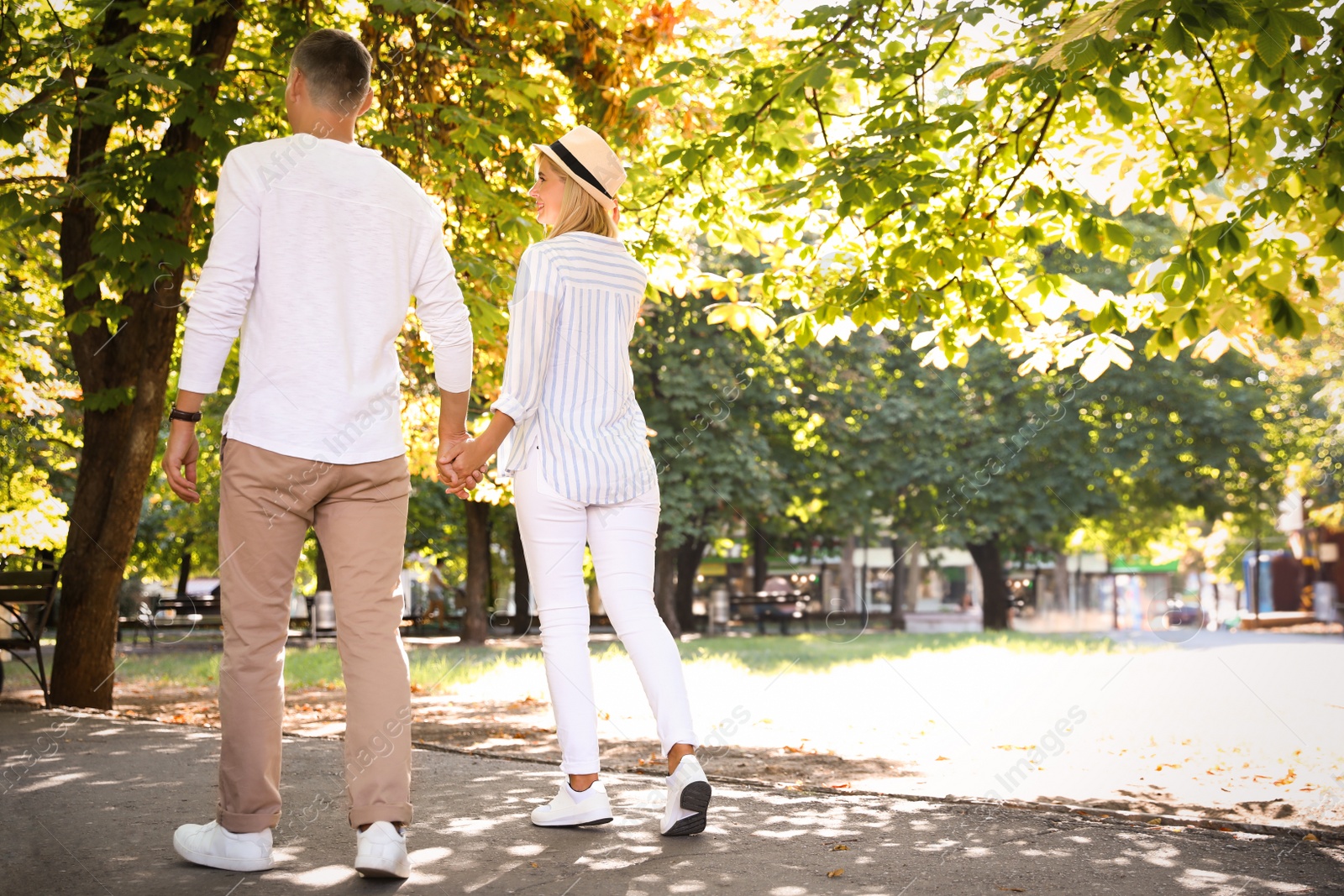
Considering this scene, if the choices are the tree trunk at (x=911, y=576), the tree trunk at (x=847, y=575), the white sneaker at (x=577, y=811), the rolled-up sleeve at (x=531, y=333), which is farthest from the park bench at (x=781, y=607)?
the rolled-up sleeve at (x=531, y=333)

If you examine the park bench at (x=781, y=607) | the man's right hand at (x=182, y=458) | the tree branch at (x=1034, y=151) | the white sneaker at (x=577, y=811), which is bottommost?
the park bench at (x=781, y=607)

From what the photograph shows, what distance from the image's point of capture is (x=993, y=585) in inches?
1272

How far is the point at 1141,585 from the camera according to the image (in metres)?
70.8

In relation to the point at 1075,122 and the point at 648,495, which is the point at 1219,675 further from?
the point at 648,495

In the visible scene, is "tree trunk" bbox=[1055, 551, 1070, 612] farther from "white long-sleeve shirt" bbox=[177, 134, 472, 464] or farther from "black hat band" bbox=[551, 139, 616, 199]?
"white long-sleeve shirt" bbox=[177, 134, 472, 464]

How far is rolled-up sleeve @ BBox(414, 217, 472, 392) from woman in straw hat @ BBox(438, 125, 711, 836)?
248 millimetres

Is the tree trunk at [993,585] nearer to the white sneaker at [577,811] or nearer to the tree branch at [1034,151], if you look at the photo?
the tree branch at [1034,151]

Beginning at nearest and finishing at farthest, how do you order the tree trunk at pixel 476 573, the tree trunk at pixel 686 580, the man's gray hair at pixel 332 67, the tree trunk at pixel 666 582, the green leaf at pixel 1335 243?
the man's gray hair at pixel 332 67
the green leaf at pixel 1335 243
the tree trunk at pixel 476 573
the tree trunk at pixel 666 582
the tree trunk at pixel 686 580

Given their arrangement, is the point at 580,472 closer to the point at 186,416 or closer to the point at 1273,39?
the point at 186,416

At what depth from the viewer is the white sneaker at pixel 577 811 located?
3.93 meters

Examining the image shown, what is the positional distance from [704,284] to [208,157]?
10.4ft

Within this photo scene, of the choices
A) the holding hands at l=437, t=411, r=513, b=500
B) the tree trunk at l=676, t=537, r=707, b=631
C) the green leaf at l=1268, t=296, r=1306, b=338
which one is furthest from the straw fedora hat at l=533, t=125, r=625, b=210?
the tree trunk at l=676, t=537, r=707, b=631

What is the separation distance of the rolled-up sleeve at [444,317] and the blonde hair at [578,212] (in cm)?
57

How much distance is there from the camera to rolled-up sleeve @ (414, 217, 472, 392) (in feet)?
11.8
